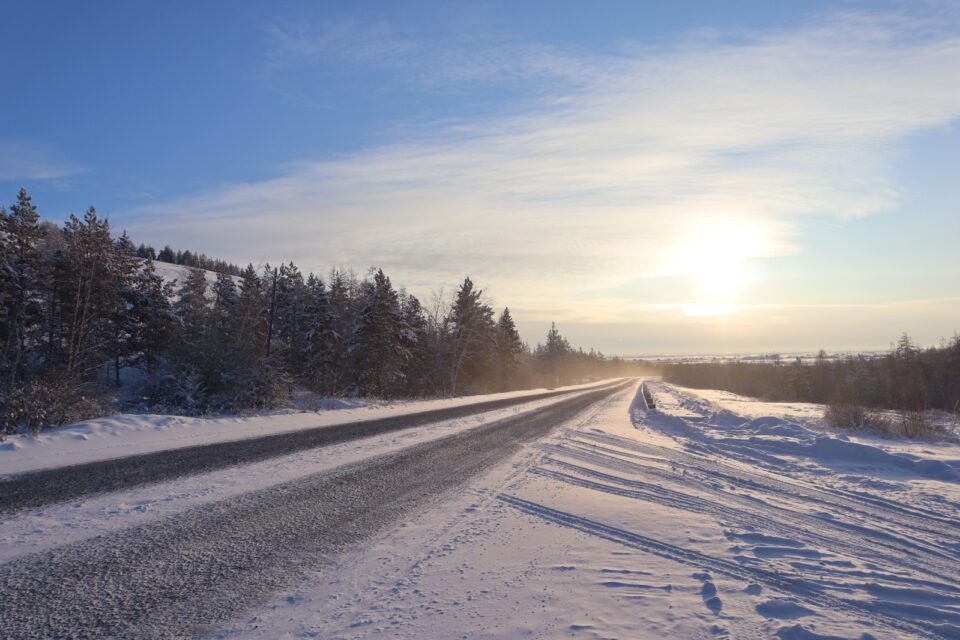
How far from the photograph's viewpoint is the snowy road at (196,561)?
3.24 metres

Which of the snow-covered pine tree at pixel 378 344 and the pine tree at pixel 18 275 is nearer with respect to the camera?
the pine tree at pixel 18 275

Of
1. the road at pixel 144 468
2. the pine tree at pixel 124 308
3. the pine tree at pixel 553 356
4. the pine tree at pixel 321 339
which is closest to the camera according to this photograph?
the road at pixel 144 468

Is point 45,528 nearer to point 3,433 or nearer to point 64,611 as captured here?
point 64,611

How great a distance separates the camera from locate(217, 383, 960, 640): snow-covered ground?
3.53 m

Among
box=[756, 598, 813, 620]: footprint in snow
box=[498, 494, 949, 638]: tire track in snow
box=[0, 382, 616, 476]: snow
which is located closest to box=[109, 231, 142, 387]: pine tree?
box=[0, 382, 616, 476]: snow

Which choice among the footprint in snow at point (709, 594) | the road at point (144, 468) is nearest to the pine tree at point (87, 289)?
the road at point (144, 468)

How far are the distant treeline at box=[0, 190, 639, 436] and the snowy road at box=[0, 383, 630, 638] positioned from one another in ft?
27.0

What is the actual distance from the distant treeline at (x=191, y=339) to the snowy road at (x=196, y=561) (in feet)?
27.0

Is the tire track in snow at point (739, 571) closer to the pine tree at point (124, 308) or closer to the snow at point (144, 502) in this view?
the snow at point (144, 502)

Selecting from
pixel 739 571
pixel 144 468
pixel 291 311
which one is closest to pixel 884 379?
pixel 291 311

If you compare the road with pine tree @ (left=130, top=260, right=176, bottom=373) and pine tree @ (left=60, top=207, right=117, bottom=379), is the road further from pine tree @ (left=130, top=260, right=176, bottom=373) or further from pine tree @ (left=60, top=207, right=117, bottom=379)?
pine tree @ (left=130, top=260, right=176, bottom=373)

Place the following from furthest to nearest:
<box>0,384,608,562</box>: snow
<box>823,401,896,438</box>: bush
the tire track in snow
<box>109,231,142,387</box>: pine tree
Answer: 1. <box>109,231,142,387</box>: pine tree
2. <box>823,401,896,438</box>: bush
3. <box>0,384,608,562</box>: snow
4. the tire track in snow

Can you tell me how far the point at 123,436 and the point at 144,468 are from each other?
11.9 ft

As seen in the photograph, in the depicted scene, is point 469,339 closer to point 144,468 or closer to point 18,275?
point 18,275
